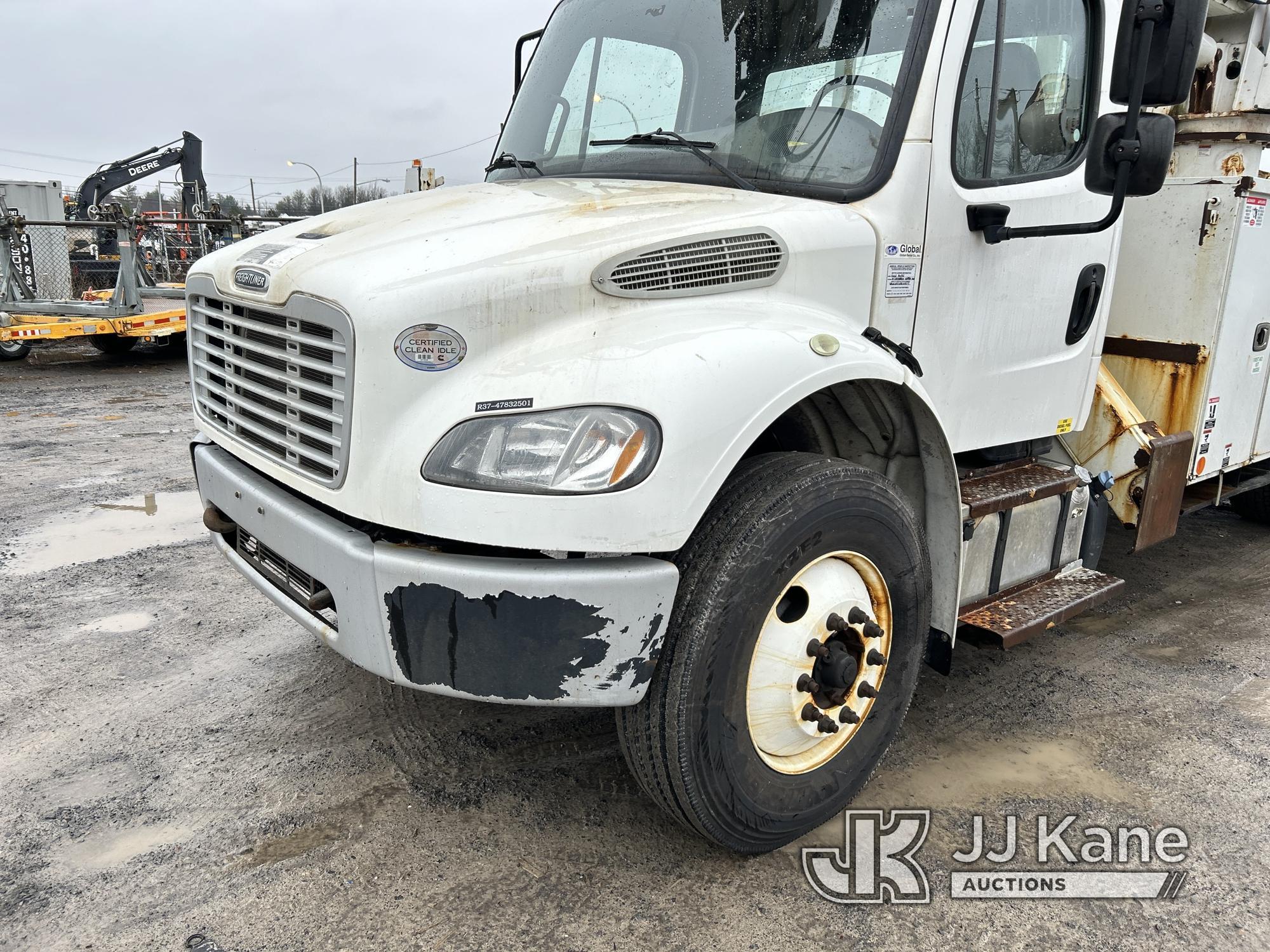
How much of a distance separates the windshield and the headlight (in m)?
1.14

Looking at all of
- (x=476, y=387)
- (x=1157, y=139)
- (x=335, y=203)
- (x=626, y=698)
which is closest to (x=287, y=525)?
(x=476, y=387)

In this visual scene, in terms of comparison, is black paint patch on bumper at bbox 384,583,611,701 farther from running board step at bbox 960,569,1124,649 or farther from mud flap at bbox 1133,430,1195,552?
mud flap at bbox 1133,430,1195,552

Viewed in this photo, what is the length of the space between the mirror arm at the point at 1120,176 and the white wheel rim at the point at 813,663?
120 cm

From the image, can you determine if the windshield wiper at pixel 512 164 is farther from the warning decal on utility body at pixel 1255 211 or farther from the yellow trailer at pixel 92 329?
the yellow trailer at pixel 92 329

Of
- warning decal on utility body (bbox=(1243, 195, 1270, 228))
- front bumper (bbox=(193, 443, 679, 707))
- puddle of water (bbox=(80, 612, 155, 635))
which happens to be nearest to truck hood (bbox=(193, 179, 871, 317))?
front bumper (bbox=(193, 443, 679, 707))

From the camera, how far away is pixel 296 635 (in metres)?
4.17

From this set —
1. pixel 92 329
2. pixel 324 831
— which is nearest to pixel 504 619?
pixel 324 831

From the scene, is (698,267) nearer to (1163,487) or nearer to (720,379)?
(720,379)

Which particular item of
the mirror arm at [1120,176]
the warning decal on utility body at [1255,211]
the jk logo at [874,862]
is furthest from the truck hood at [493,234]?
the warning decal on utility body at [1255,211]

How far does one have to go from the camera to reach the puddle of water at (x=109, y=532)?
16.7 feet

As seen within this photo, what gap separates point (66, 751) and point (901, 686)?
279cm

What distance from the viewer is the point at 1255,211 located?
413cm

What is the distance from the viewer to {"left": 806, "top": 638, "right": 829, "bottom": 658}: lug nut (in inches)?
102

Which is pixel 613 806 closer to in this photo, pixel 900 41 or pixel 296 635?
pixel 296 635
